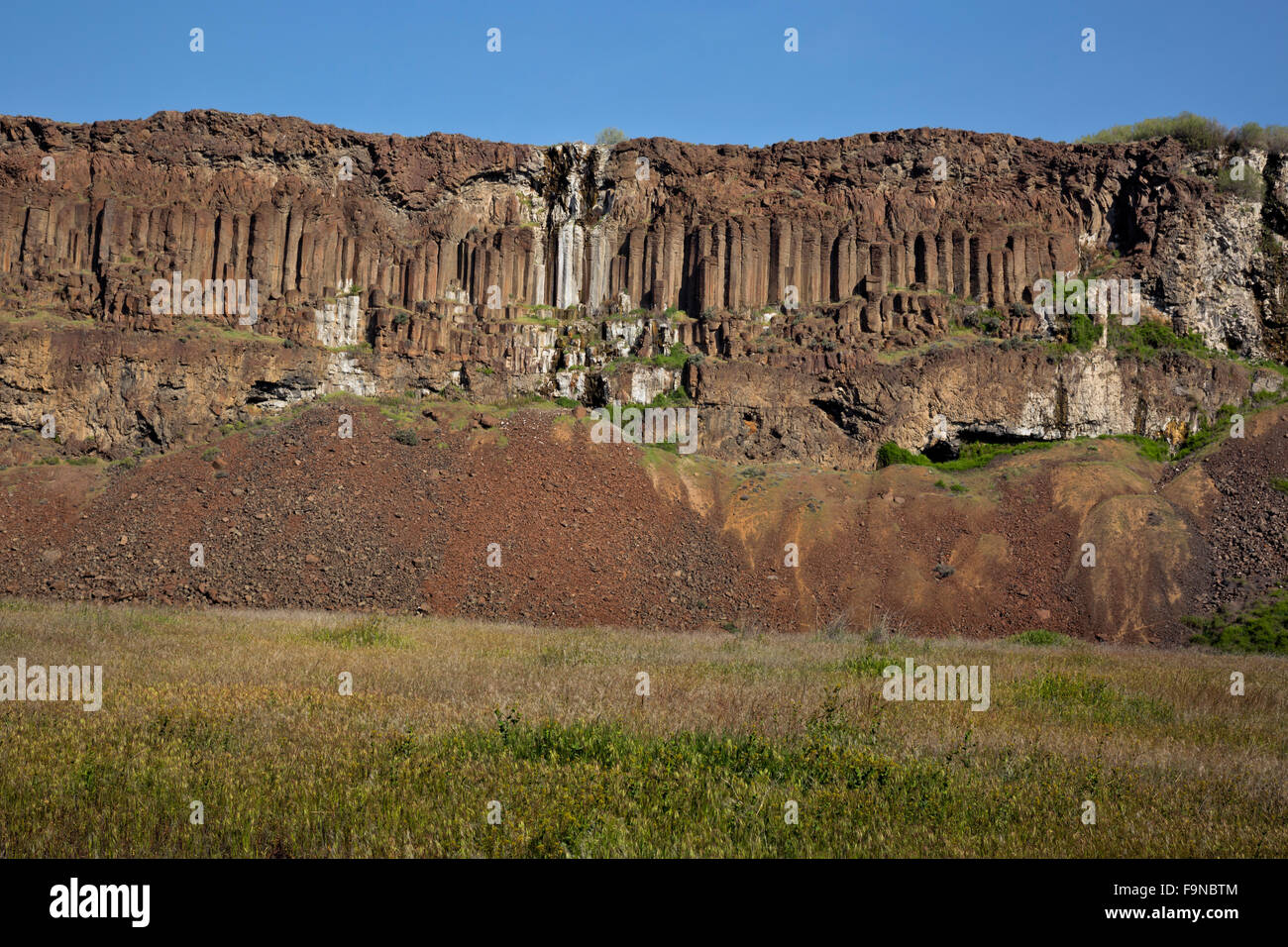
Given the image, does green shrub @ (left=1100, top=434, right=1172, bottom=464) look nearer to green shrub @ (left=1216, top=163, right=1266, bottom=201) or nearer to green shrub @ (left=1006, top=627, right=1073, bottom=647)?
green shrub @ (left=1006, top=627, right=1073, bottom=647)

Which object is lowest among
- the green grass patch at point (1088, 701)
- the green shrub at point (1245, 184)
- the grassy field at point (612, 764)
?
the green grass patch at point (1088, 701)

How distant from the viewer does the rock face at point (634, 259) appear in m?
40.1

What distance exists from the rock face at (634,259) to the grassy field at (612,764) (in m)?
28.2

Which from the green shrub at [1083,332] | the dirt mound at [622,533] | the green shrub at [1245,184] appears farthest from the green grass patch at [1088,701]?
the green shrub at [1245,184]

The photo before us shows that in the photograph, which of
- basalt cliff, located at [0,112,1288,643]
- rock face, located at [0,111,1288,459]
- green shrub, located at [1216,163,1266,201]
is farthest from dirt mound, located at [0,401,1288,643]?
green shrub, located at [1216,163,1266,201]

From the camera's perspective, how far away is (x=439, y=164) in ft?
174

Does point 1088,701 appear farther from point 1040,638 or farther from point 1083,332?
point 1083,332

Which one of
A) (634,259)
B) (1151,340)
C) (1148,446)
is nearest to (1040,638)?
(1148,446)

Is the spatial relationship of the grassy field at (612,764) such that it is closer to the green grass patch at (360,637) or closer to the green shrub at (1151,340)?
the green grass patch at (360,637)

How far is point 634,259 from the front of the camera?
164 ft

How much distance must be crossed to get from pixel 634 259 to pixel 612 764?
45439 mm
